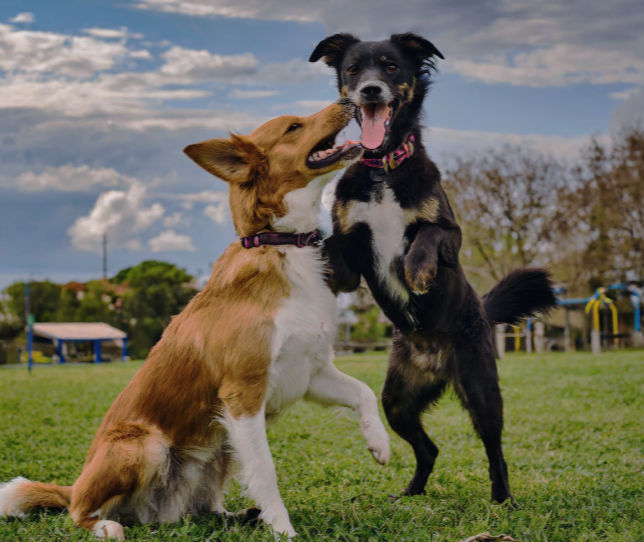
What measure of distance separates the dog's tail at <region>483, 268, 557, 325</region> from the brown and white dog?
1.61 m

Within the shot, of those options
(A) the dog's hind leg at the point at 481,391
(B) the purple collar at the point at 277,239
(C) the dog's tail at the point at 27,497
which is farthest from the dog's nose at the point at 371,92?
(C) the dog's tail at the point at 27,497

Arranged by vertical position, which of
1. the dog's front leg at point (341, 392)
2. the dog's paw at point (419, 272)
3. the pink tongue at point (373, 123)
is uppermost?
the pink tongue at point (373, 123)

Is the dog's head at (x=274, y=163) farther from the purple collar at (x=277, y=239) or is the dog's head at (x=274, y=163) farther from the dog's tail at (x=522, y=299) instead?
the dog's tail at (x=522, y=299)

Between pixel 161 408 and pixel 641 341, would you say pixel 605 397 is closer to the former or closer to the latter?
pixel 161 408

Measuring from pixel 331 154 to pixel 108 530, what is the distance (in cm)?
232

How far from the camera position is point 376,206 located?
415 cm

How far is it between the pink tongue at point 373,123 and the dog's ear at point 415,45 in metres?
0.50

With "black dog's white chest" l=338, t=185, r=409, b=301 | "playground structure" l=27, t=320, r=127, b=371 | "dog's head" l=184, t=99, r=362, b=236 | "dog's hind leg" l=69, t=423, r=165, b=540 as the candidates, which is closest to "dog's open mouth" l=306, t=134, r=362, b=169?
"dog's head" l=184, t=99, r=362, b=236

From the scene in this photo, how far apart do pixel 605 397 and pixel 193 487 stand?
25.8 feet

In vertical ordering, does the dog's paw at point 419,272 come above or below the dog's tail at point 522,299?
above

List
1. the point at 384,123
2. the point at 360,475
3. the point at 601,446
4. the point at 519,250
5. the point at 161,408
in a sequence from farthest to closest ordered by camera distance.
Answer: the point at 519,250 < the point at 601,446 < the point at 360,475 < the point at 384,123 < the point at 161,408

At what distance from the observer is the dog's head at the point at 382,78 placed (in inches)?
159

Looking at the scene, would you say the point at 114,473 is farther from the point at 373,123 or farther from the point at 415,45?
the point at 415,45

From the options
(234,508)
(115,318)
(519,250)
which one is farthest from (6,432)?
(115,318)
